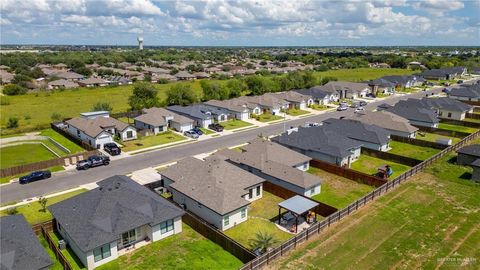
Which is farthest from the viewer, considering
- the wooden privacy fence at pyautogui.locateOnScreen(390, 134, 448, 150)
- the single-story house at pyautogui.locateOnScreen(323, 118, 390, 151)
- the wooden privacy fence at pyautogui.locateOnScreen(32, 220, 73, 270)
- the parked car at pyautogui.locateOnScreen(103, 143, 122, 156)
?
the wooden privacy fence at pyautogui.locateOnScreen(390, 134, 448, 150)

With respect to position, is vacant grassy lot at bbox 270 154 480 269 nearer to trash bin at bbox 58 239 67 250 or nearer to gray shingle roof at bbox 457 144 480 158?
gray shingle roof at bbox 457 144 480 158

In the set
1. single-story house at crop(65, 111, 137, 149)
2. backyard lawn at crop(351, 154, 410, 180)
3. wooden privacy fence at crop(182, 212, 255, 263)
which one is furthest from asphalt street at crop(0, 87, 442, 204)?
backyard lawn at crop(351, 154, 410, 180)

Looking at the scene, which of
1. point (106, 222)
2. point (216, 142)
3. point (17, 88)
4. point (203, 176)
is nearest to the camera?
point (106, 222)

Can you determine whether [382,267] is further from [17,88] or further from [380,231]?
[17,88]

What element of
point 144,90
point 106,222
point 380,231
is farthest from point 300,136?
point 144,90

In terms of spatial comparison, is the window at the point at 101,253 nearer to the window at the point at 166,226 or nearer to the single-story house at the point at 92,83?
the window at the point at 166,226

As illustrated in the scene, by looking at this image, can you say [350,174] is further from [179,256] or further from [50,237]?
[50,237]
